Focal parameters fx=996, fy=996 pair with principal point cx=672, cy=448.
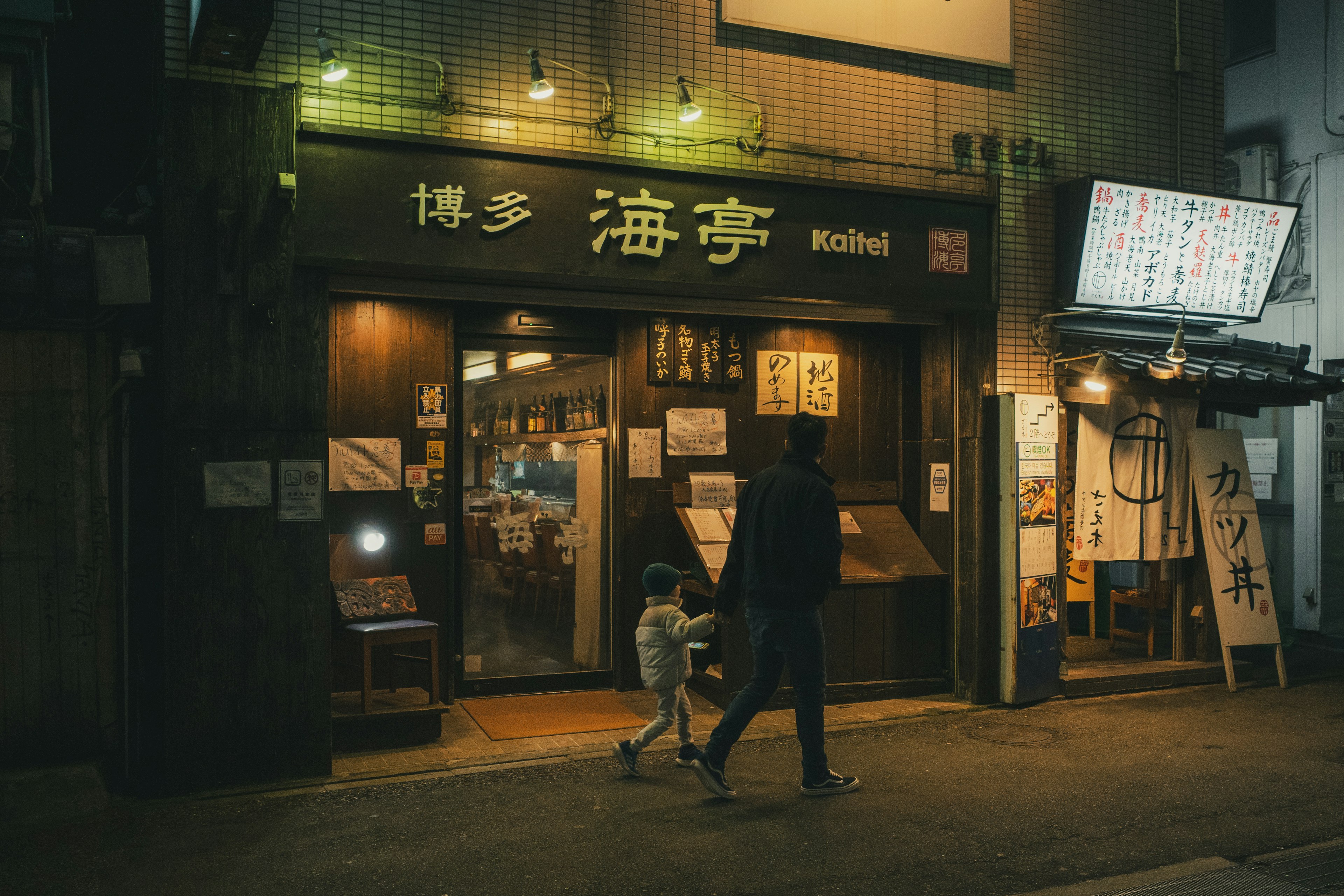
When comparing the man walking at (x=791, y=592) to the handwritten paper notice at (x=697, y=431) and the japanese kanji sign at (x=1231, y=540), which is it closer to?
the handwritten paper notice at (x=697, y=431)

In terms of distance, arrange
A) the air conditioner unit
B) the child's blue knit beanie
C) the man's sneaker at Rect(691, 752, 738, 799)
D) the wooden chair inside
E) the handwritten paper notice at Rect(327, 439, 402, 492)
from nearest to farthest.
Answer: the man's sneaker at Rect(691, 752, 738, 799)
the child's blue knit beanie
the handwritten paper notice at Rect(327, 439, 402, 492)
the wooden chair inside
the air conditioner unit

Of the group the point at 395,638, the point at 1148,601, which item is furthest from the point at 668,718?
the point at 1148,601

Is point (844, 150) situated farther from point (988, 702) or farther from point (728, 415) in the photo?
point (988, 702)

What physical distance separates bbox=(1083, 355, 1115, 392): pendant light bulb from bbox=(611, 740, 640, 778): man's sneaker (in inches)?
195

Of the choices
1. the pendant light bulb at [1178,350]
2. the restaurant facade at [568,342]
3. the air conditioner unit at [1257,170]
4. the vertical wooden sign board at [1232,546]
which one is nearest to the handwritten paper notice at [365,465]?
the restaurant facade at [568,342]

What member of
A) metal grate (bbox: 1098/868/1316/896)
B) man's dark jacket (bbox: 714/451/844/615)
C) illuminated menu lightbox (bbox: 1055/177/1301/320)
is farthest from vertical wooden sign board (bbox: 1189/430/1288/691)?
man's dark jacket (bbox: 714/451/844/615)

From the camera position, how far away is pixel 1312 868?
490 cm

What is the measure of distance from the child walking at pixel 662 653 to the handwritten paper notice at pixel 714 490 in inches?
85.2

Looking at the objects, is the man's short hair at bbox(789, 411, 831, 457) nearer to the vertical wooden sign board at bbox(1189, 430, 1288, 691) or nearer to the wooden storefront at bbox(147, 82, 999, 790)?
the wooden storefront at bbox(147, 82, 999, 790)

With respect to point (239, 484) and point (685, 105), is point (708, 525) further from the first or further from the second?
point (239, 484)

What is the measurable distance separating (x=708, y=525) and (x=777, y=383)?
4.69 feet

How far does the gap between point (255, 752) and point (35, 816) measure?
45.0 inches

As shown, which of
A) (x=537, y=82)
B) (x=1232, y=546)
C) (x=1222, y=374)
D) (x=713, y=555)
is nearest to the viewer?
(x=537, y=82)

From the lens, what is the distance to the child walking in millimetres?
6082
